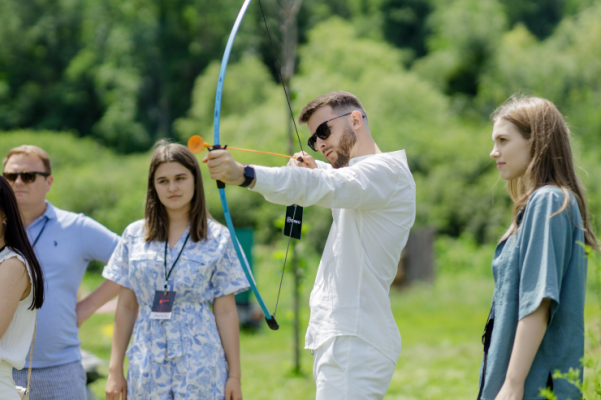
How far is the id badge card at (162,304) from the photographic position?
2.62 metres

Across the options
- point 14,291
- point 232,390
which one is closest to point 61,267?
point 14,291

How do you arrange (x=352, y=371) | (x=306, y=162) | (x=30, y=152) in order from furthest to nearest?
(x=30, y=152) < (x=306, y=162) < (x=352, y=371)

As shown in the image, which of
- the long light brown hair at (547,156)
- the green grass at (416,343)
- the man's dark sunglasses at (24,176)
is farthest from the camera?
the green grass at (416,343)

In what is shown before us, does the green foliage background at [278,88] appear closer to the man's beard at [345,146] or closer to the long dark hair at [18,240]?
the man's beard at [345,146]

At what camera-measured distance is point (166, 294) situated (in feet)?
8.73

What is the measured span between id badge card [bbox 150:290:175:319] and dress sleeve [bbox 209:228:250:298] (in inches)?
8.1

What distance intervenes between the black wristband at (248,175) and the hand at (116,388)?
1.32 m

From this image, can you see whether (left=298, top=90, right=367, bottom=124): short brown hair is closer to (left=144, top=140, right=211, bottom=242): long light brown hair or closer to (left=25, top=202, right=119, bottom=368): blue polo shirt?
(left=144, top=140, right=211, bottom=242): long light brown hair

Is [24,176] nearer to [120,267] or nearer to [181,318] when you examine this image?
[120,267]

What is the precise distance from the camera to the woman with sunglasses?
7.14ft

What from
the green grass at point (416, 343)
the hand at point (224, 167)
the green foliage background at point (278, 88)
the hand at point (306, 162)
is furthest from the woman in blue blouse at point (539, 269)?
the green foliage background at point (278, 88)

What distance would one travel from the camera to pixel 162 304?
2.64 m

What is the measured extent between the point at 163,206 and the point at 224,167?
1112mm

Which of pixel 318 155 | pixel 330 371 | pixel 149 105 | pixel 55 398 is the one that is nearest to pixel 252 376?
pixel 318 155
